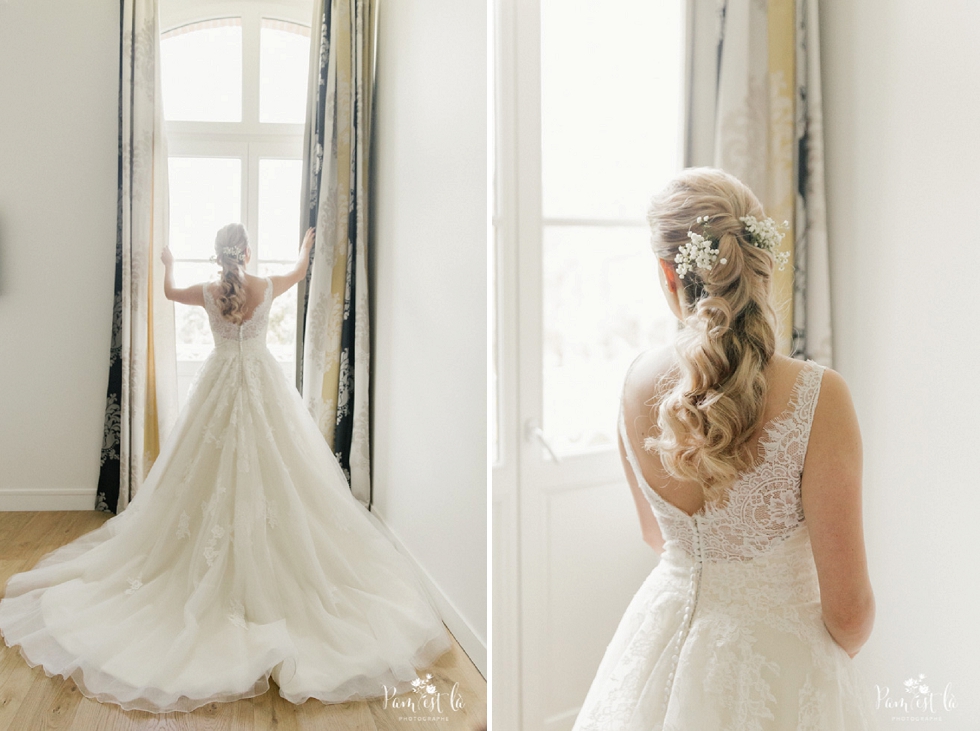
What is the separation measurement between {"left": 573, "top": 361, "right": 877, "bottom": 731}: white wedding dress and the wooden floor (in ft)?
1.24

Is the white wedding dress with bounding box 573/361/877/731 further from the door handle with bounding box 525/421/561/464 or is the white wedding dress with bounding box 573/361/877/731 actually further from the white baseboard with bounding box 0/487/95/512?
the white baseboard with bounding box 0/487/95/512

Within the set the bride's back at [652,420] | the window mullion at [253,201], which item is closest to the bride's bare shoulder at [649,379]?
the bride's back at [652,420]

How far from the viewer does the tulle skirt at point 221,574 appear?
1072 millimetres

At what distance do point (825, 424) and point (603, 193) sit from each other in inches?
38.4

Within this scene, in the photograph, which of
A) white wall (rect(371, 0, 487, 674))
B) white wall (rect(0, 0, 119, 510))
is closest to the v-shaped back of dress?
white wall (rect(371, 0, 487, 674))

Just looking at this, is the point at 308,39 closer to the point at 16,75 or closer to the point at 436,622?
A: the point at 16,75

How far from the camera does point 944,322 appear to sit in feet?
5.86

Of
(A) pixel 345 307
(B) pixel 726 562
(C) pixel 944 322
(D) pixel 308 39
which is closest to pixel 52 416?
(A) pixel 345 307

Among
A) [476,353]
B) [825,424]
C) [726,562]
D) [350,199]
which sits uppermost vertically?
[350,199]

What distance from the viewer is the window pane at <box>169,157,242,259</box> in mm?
1018

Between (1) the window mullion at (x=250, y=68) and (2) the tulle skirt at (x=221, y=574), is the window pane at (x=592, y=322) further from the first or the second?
(1) the window mullion at (x=250, y=68)

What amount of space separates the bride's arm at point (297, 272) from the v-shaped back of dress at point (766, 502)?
30.8 inches

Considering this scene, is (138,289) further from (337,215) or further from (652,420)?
(652,420)

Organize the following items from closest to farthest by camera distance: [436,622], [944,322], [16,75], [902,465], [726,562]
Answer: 1. [16,75]
2. [726,562]
3. [436,622]
4. [944,322]
5. [902,465]
